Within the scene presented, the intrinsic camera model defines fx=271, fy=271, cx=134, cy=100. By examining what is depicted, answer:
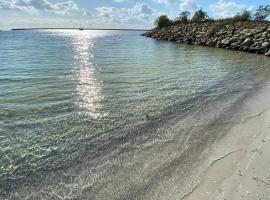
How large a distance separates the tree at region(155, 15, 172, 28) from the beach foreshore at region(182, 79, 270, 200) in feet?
265

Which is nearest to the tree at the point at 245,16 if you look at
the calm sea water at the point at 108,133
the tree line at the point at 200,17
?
the tree line at the point at 200,17

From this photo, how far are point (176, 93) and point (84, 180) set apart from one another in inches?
279

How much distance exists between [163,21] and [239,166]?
84309 millimetres

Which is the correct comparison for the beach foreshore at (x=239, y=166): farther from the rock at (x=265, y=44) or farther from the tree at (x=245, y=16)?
the tree at (x=245, y=16)

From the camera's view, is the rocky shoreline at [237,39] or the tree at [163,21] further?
the tree at [163,21]

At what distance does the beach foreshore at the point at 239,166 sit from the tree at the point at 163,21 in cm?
8090

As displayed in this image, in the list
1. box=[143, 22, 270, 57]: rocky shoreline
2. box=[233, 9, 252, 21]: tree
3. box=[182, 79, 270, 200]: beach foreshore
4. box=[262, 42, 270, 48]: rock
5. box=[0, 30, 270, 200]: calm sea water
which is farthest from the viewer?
box=[233, 9, 252, 21]: tree

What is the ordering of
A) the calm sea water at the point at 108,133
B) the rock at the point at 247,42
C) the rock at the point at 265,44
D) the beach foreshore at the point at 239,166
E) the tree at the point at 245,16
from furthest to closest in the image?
the tree at the point at 245,16
the rock at the point at 247,42
the rock at the point at 265,44
the calm sea water at the point at 108,133
the beach foreshore at the point at 239,166

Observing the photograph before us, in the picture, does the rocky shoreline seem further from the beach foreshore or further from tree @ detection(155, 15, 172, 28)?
tree @ detection(155, 15, 172, 28)

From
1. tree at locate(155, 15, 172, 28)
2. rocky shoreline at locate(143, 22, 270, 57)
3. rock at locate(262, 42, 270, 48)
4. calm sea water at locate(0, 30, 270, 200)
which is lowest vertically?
tree at locate(155, 15, 172, 28)

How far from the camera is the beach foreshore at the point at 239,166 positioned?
4.89m

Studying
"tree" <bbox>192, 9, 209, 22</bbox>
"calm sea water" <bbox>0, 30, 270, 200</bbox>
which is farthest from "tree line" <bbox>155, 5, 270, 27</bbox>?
"calm sea water" <bbox>0, 30, 270, 200</bbox>

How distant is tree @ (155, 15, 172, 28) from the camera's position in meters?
85.4

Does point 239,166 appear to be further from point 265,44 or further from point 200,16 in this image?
point 200,16
